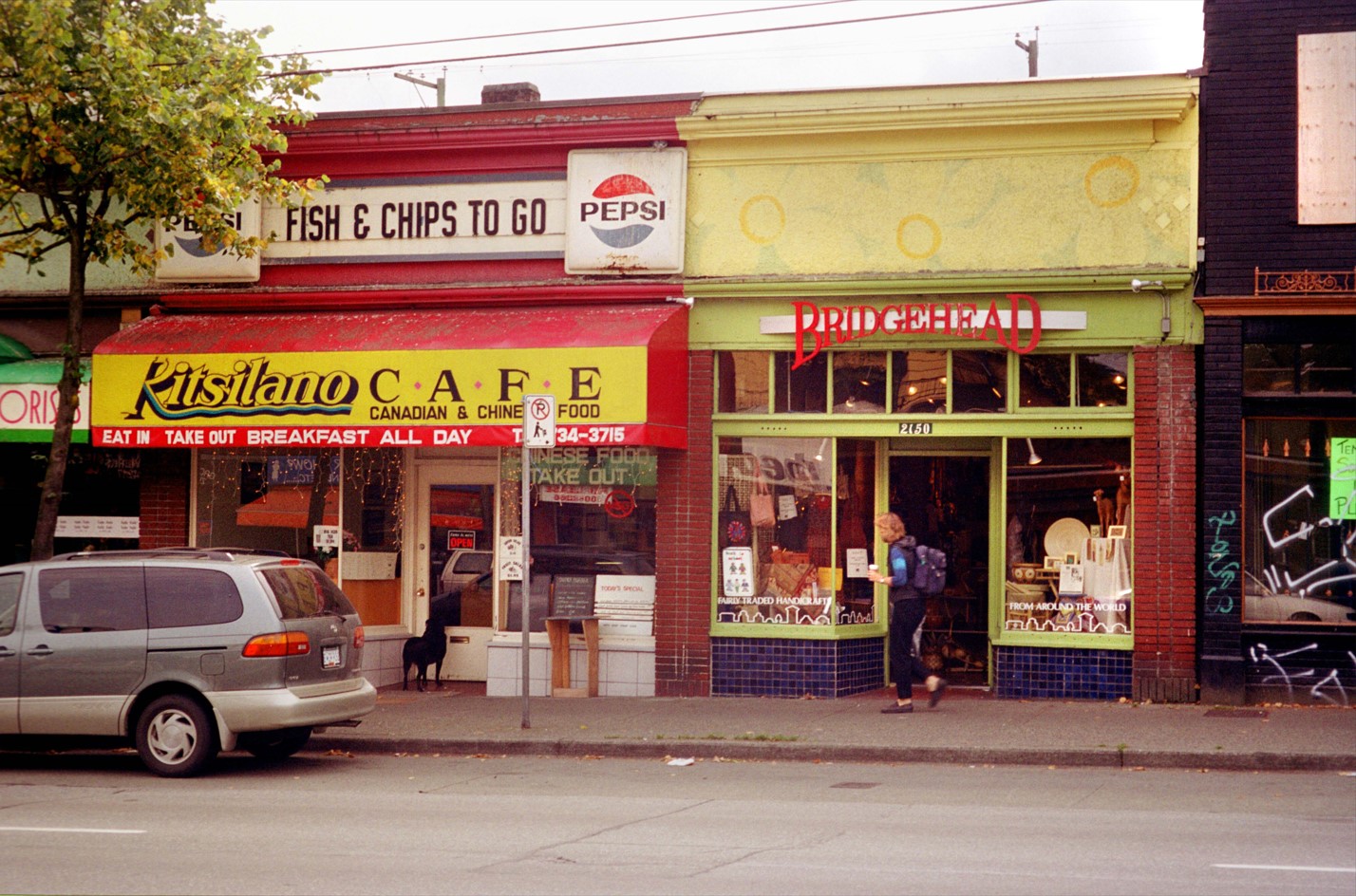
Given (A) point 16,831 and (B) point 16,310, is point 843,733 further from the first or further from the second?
(B) point 16,310

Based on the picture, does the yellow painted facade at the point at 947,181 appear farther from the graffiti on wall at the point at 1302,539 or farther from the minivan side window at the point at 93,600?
the minivan side window at the point at 93,600

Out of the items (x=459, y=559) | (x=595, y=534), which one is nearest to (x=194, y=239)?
(x=459, y=559)

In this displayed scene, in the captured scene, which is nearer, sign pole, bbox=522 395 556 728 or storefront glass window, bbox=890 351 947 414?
sign pole, bbox=522 395 556 728

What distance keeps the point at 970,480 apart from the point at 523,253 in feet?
17.5

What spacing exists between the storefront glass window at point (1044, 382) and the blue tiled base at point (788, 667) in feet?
9.96

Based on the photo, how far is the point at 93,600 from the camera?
12.0 metres

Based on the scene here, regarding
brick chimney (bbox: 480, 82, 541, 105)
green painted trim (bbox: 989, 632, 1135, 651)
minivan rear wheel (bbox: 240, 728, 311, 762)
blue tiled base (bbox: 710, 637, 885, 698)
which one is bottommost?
minivan rear wheel (bbox: 240, 728, 311, 762)

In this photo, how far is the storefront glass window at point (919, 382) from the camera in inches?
597

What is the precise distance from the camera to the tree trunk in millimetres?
14469

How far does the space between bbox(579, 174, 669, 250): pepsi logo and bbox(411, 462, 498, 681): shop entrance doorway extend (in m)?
3.04

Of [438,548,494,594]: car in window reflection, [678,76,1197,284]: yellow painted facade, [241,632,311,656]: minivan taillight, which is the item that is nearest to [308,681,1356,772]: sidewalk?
[241,632,311,656]: minivan taillight

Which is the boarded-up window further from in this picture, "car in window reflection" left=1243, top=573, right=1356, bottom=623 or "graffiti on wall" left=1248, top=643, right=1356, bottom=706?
"graffiti on wall" left=1248, top=643, right=1356, bottom=706

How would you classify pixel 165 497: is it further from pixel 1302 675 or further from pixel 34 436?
pixel 1302 675

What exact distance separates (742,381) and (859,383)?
1237 mm
